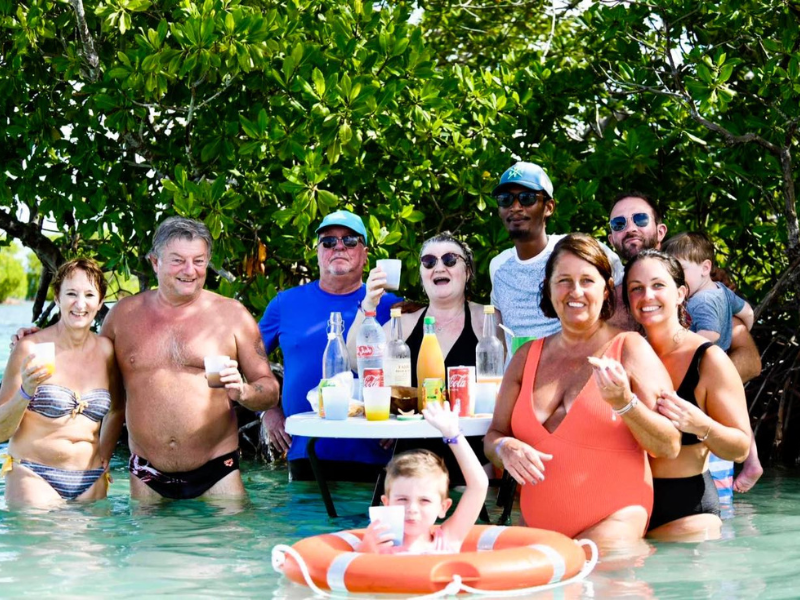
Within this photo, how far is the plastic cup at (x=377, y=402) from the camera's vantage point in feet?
15.5

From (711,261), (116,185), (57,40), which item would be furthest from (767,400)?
(57,40)

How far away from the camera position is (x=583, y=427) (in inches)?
169

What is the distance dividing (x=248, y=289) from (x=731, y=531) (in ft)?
13.3

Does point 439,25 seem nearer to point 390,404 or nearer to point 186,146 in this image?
point 186,146

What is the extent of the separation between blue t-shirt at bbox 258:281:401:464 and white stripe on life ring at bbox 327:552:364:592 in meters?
1.91

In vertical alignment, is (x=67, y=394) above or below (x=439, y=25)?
below

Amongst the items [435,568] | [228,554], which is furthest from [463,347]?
[435,568]

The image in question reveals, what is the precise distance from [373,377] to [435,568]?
1.19 metres

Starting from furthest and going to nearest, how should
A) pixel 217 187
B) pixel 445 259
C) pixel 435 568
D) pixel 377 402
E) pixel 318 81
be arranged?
pixel 217 187
pixel 318 81
pixel 445 259
pixel 377 402
pixel 435 568

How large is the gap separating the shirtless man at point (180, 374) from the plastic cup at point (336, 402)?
2.70ft

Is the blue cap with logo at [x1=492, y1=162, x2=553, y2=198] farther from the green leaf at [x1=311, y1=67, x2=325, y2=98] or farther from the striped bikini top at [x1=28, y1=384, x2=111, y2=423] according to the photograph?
the striped bikini top at [x1=28, y1=384, x2=111, y2=423]

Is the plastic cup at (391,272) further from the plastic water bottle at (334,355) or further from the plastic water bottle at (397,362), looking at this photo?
the plastic water bottle at (334,355)

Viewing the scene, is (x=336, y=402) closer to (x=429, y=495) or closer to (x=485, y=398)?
(x=485, y=398)

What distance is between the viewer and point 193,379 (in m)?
5.75
